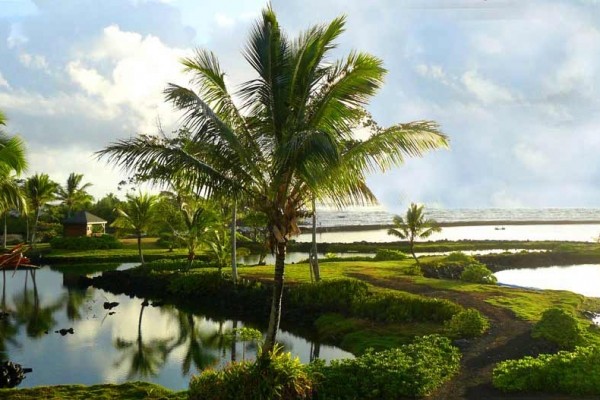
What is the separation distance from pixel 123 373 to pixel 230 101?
31.9ft

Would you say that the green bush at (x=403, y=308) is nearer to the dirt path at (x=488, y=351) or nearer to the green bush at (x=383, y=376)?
the dirt path at (x=488, y=351)

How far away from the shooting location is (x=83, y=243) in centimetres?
4988

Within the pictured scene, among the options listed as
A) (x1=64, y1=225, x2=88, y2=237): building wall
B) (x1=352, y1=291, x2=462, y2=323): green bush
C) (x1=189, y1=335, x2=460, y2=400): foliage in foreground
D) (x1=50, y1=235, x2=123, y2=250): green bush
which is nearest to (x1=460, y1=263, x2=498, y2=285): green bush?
(x1=352, y1=291, x2=462, y2=323): green bush

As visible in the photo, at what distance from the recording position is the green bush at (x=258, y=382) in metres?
10.4

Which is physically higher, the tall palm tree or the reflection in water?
the tall palm tree

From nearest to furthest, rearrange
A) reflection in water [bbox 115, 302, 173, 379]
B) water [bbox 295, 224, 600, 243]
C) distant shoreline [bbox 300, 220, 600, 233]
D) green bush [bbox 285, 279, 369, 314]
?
reflection in water [bbox 115, 302, 173, 379] < green bush [bbox 285, 279, 369, 314] < water [bbox 295, 224, 600, 243] < distant shoreline [bbox 300, 220, 600, 233]

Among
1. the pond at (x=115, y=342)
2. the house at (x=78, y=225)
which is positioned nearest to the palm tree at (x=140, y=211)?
the pond at (x=115, y=342)

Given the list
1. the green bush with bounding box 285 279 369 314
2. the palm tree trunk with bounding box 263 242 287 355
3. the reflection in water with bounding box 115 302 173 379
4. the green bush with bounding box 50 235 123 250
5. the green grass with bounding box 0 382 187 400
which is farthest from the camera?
the green bush with bounding box 50 235 123 250

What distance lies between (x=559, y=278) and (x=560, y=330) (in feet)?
78.0

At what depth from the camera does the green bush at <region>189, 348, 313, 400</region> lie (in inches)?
408

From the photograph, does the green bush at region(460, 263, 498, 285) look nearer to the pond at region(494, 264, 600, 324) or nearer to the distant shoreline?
the pond at region(494, 264, 600, 324)

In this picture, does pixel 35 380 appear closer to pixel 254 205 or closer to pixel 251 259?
pixel 254 205

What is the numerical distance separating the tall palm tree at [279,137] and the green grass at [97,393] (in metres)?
3.49

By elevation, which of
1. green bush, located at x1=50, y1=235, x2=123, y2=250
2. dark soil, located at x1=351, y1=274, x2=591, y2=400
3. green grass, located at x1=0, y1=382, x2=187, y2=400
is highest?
green bush, located at x1=50, y1=235, x2=123, y2=250
